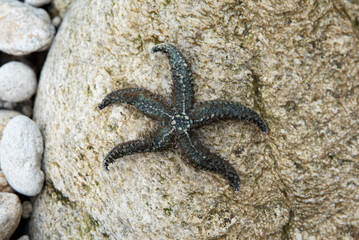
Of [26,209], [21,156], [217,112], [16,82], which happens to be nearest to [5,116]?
[16,82]

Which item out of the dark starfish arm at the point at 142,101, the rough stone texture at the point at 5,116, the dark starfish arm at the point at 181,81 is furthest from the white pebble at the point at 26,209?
the dark starfish arm at the point at 181,81

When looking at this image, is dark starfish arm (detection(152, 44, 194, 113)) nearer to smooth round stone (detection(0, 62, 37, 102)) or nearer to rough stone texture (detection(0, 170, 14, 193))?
smooth round stone (detection(0, 62, 37, 102))

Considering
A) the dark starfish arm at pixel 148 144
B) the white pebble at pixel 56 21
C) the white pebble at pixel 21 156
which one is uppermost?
the white pebble at pixel 56 21

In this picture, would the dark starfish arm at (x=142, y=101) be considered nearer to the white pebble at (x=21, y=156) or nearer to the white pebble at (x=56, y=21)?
the white pebble at (x=21, y=156)

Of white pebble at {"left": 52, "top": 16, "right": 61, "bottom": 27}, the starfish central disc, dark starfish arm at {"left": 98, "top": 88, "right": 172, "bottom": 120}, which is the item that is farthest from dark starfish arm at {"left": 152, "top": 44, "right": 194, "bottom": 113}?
white pebble at {"left": 52, "top": 16, "right": 61, "bottom": 27}

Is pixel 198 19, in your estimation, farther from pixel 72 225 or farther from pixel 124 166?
pixel 72 225

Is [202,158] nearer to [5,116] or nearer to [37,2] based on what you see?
[5,116]
